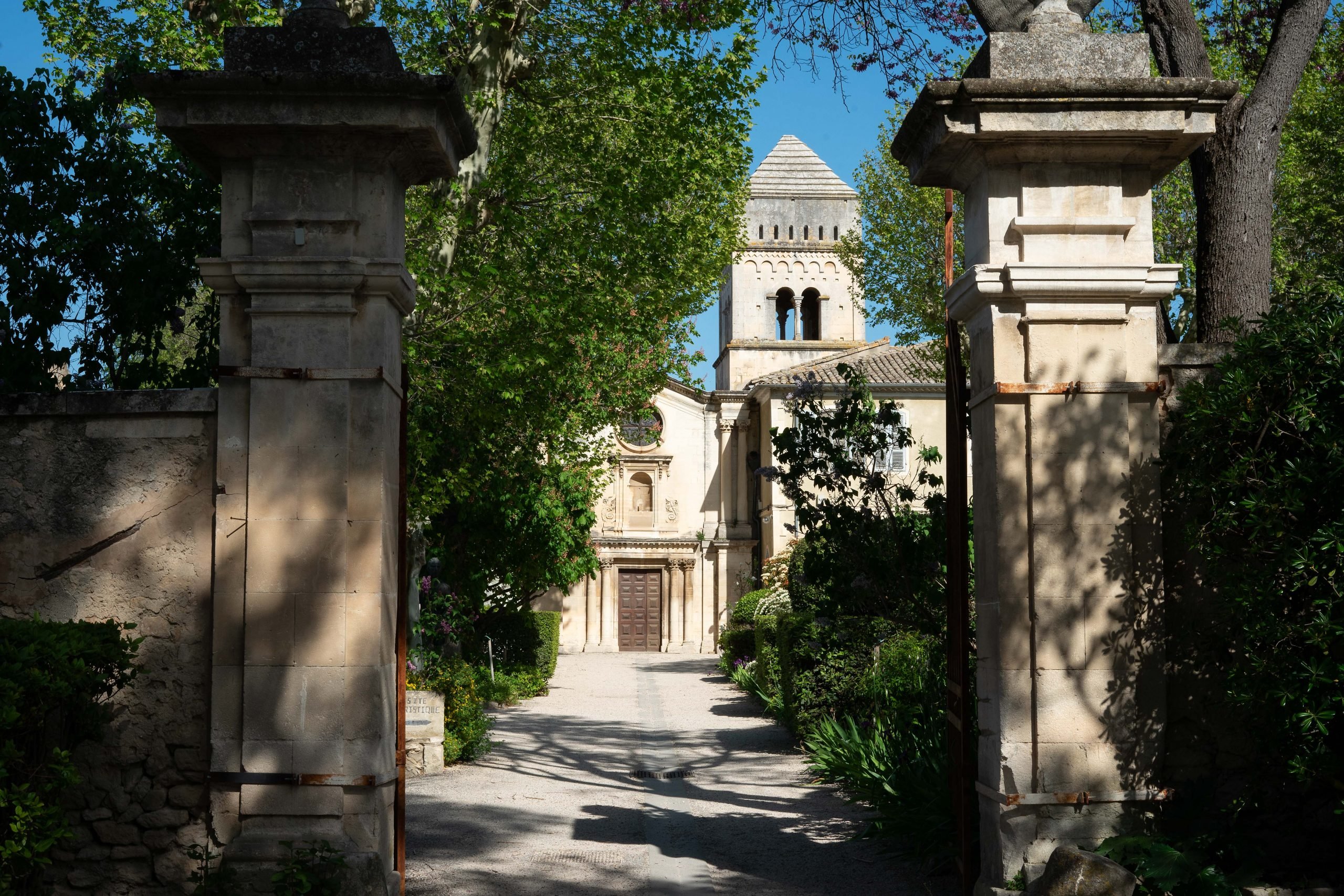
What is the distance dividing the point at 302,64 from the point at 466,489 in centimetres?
923

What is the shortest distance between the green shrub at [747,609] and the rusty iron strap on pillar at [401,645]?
779 inches

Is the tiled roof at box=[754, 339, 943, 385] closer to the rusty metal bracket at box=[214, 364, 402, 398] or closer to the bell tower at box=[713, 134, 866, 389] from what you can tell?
the bell tower at box=[713, 134, 866, 389]

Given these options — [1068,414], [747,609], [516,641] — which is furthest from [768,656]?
[1068,414]

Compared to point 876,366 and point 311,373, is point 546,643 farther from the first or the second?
point 311,373

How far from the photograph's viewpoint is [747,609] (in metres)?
26.5

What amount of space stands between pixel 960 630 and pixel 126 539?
3.75m

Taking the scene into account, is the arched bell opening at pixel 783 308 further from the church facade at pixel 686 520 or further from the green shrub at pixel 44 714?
the green shrub at pixel 44 714

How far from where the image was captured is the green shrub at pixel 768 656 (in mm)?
16266

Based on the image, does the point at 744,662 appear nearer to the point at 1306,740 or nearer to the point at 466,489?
the point at 466,489

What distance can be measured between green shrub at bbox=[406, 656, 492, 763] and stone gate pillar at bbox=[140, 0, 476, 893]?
696cm

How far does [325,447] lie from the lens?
17.0 feet

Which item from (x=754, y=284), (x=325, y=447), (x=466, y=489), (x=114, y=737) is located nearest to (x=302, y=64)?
(x=325, y=447)

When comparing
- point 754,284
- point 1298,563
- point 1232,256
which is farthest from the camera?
point 754,284

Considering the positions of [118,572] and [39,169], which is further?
[39,169]
